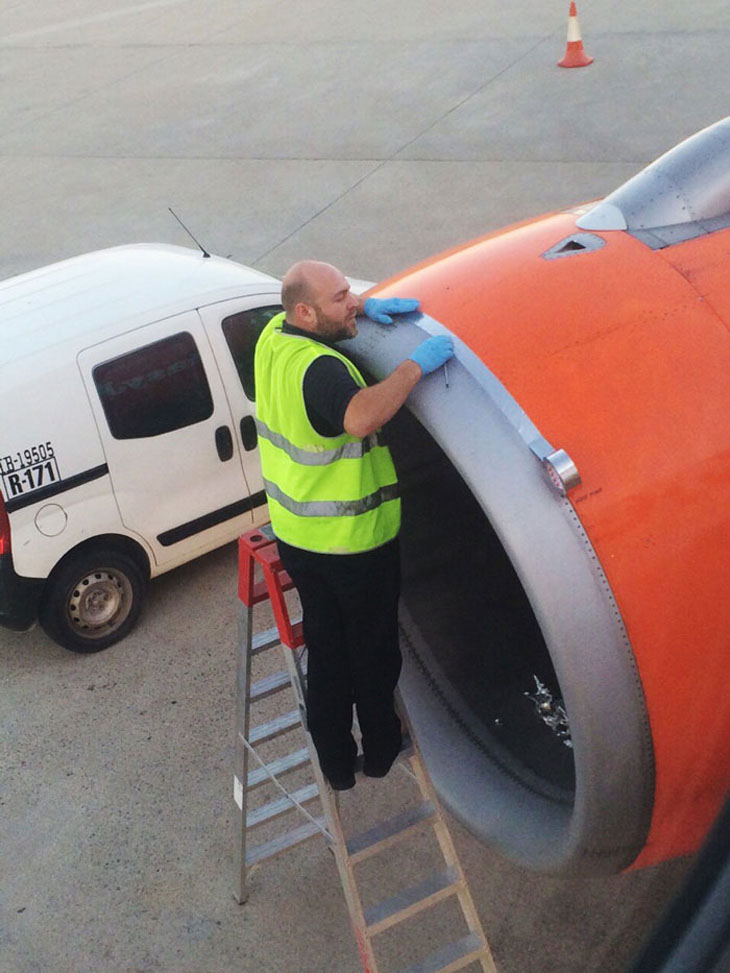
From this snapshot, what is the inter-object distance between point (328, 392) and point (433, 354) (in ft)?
1.06

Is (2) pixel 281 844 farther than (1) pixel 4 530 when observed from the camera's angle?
No

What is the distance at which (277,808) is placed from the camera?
468 centimetres

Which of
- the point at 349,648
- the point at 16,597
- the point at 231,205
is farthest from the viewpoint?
the point at 231,205

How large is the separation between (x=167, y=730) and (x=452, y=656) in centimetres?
176

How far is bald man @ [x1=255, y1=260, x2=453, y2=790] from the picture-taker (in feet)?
11.0

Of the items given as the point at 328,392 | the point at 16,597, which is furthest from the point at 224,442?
the point at 328,392

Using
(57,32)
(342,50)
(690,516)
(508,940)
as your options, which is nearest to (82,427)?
(508,940)

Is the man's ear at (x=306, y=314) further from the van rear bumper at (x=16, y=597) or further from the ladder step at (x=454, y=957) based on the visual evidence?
the van rear bumper at (x=16, y=597)

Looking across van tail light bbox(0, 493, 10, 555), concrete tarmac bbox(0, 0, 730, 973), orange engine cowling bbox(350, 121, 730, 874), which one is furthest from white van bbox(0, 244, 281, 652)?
orange engine cowling bbox(350, 121, 730, 874)

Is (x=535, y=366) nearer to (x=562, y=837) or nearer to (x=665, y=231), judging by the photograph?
(x=665, y=231)

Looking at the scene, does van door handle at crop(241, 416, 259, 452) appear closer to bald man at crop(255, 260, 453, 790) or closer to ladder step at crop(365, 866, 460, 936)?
bald man at crop(255, 260, 453, 790)

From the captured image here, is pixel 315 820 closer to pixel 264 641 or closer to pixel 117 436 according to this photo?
pixel 264 641

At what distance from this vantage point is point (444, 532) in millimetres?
4953

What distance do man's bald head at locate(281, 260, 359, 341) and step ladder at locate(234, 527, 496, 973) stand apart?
95 centimetres
